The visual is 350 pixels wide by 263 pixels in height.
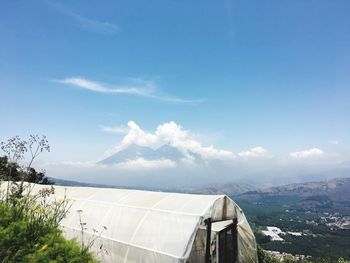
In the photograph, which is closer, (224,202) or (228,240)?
(224,202)

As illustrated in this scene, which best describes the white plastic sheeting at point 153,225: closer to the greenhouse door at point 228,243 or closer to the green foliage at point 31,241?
the greenhouse door at point 228,243

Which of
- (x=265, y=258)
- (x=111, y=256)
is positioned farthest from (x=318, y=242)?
(x=111, y=256)

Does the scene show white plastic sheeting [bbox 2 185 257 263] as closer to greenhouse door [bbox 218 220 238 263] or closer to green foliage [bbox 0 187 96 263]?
greenhouse door [bbox 218 220 238 263]

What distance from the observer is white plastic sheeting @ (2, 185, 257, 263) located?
8984mm

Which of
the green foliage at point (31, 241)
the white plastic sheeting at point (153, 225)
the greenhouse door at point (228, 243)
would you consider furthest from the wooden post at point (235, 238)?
the green foliage at point (31, 241)

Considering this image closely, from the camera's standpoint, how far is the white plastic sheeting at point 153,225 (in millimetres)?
8984

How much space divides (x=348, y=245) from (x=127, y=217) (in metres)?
128

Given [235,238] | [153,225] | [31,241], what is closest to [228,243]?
[235,238]

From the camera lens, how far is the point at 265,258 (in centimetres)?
1434

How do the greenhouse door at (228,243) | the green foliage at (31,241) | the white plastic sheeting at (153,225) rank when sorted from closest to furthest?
the green foliage at (31,241), the white plastic sheeting at (153,225), the greenhouse door at (228,243)

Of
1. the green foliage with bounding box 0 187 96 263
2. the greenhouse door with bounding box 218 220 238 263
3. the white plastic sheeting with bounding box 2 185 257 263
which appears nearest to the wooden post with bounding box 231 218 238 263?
the greenhouse door with bounding box 218 220 238 263

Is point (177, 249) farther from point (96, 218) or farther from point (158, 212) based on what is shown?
point (96, 218)

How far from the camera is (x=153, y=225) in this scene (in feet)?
32.0

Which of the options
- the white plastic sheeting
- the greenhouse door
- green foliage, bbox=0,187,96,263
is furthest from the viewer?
the greenhouse door
